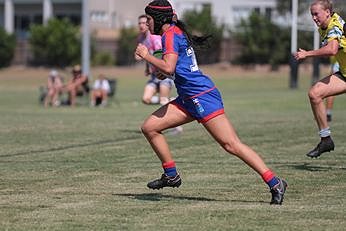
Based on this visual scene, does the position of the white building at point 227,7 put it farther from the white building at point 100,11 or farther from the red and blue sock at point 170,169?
the red and blue sock at point 170,169

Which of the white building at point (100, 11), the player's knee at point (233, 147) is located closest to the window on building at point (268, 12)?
the white building at point (100, 11)

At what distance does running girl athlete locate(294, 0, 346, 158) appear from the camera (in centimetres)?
1186

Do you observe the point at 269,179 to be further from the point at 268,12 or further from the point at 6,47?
the point at 268,12

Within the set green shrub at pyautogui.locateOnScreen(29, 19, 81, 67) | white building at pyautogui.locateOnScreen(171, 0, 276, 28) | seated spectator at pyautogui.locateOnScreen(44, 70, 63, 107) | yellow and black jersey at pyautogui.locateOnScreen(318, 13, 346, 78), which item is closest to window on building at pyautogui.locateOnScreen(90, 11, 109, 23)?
white building at pyautogui.locateOnScreen(171, 0, 276, 28)

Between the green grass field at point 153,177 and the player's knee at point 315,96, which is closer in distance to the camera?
the green grass field at point 153,177

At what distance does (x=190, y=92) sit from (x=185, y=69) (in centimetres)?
23

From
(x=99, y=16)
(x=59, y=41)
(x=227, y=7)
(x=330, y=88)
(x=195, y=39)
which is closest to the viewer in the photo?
(x=195, y=39)

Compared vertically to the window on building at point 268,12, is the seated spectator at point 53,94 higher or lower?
lower

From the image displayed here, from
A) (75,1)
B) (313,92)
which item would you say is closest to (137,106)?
(313,92)

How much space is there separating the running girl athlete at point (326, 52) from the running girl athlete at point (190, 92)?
1932 millimetres

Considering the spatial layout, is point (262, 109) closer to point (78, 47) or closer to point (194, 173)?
point (194, 173)

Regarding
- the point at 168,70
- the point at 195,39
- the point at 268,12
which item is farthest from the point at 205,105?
the point at 268,12

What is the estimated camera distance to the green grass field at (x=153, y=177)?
8.69m

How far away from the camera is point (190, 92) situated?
966cm
